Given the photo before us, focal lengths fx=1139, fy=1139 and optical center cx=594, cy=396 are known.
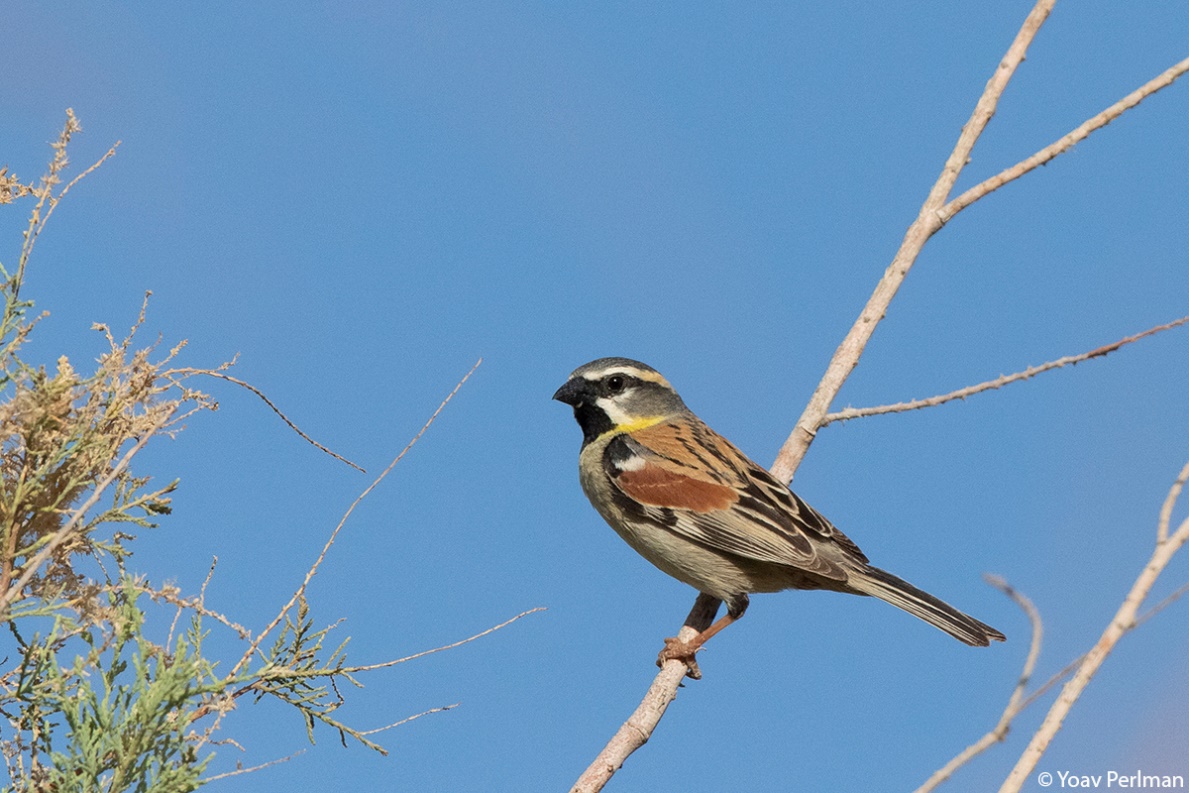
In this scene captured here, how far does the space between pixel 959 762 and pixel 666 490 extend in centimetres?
382

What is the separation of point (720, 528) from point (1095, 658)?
345 cm

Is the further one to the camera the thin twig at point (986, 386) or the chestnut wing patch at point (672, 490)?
the chestnut wing patch at point (672, 490)

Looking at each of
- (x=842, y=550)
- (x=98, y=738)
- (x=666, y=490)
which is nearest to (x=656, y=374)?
(x=666, y=490)

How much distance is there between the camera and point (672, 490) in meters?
6.26

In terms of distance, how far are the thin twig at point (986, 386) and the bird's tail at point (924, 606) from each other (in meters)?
0.91

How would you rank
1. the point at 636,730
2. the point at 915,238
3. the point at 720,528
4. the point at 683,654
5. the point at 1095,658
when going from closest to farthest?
the point at 1095,658, the point at 636,730, the point at 915,238, the point at 683,654, the point at 720,528

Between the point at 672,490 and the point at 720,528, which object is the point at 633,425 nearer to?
the point at 672,490

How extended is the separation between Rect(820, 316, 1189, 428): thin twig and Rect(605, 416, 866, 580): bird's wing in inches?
25.5

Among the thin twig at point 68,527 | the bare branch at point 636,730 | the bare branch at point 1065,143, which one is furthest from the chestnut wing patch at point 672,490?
the thin twig at point 68,527

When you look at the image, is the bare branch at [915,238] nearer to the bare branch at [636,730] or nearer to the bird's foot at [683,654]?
the bird's foot at [683,654]

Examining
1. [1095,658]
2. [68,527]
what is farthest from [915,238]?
[68,527]

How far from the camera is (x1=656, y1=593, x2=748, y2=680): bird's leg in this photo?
5613 mm

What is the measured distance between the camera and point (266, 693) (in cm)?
355

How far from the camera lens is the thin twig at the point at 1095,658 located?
252 centimetres
